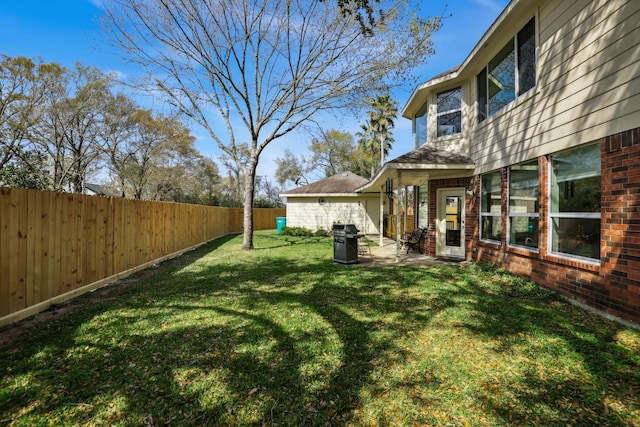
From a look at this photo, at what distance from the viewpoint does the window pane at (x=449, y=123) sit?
29.0ft

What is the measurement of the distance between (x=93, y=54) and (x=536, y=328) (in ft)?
50.2

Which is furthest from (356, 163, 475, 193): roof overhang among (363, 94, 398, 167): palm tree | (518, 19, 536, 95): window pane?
(363, 94, 398, 167): palm tree

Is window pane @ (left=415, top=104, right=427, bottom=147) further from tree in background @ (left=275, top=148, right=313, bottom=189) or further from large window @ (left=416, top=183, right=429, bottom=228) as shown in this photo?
tree in background @ (left=275, top=148, right=313, bottom=189)

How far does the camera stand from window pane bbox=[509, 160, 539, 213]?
5.71 metres

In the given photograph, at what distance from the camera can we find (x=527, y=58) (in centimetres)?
598

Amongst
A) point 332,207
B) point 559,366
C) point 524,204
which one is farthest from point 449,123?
point 332,207

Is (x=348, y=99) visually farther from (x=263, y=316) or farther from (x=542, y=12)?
(x=263, y=316)

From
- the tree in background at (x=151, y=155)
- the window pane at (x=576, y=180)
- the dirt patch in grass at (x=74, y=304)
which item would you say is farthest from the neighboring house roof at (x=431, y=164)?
the tree in background at (x=151, y=155)

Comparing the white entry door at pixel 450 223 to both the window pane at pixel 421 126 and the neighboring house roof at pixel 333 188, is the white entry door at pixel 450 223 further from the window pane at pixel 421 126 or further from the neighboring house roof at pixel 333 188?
the neighboring house roof at pixel 333 188

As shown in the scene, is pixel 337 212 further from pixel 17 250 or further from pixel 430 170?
pixel 17 250

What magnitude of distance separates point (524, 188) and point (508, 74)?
269 centimetres

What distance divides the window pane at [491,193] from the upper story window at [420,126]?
10.8 ft

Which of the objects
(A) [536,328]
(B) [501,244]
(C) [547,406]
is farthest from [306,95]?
(C) [547,406]

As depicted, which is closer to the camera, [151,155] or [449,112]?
[449,112]
